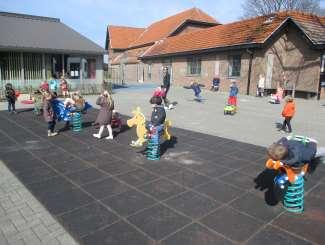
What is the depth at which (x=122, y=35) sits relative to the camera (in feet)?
176

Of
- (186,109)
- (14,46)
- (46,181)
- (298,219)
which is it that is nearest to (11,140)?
(46,181)

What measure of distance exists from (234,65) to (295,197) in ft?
65.4

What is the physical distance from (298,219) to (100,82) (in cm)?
2035

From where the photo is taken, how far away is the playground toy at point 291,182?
167 inches

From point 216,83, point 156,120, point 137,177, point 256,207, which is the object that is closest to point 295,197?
point 256,207

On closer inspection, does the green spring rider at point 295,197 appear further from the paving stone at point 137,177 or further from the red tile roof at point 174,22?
the red tile roof at point 174,22

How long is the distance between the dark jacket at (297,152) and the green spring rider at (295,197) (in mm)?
288

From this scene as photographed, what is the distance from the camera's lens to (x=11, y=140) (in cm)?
823

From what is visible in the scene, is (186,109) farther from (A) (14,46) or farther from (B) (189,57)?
(B) (189,57)

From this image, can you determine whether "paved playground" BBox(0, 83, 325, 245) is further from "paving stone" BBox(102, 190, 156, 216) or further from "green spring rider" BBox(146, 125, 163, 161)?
"green spring rider" BBox(146, 125, 163, 161)

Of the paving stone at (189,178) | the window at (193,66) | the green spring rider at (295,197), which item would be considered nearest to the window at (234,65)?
the window at (193,66)

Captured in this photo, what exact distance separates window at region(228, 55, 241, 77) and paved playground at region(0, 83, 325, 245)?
14662 mm

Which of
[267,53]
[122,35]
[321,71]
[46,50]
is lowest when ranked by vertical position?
[321,71]

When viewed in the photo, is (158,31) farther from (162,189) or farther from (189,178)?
(162,189)
